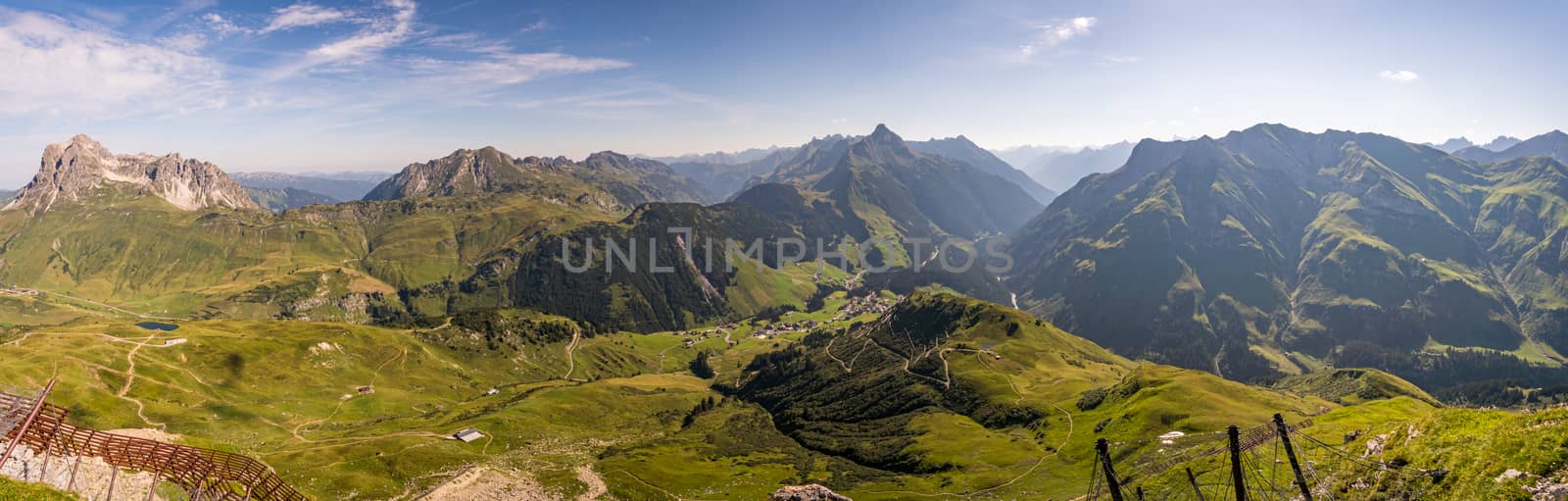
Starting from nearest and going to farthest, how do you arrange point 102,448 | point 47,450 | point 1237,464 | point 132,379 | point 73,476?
point 1237,464 < point 47,450 < point 73,476 < point 102,448 < point 132,379

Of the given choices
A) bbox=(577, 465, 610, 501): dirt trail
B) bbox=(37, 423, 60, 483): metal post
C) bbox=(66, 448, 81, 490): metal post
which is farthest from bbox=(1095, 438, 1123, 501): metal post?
bbox=(577, 465, 610, 501): dirt trail

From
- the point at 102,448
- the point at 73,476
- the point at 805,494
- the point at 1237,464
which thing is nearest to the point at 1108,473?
the point at 1237,464

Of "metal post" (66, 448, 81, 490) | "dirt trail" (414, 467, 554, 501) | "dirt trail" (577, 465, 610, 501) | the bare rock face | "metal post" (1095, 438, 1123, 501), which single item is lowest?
"dirt trail" (577, 465, 610, 501)

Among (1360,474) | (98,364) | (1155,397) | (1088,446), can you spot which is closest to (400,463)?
(98,364)

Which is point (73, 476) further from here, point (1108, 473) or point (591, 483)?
point (591, 483)

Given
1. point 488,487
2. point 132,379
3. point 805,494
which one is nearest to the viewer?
point 805,494

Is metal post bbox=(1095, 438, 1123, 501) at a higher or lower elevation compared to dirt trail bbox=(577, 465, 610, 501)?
higher

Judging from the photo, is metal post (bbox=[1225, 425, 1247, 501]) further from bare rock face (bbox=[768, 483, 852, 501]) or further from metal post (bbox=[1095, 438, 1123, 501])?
bare rock face (bbox=[768, 483, 852, 501])

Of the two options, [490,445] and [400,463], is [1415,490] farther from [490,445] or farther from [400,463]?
[490,445]

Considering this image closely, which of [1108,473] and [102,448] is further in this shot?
[102,448]

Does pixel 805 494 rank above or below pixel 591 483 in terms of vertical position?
above
